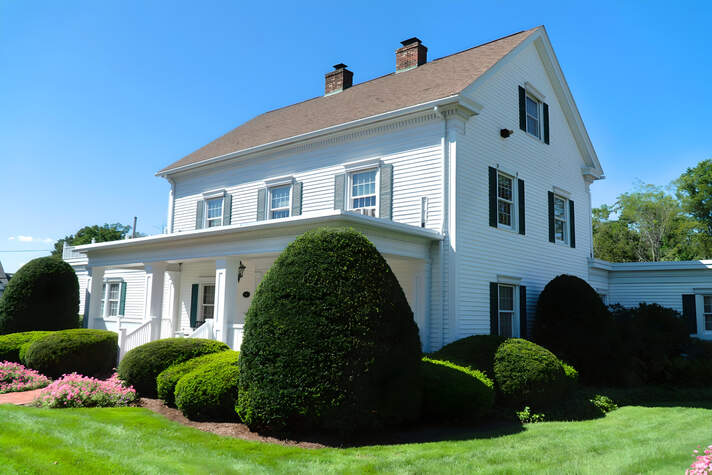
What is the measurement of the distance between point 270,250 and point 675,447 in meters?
8.46

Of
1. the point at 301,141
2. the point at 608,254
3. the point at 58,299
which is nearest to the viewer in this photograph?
the point at 301,141

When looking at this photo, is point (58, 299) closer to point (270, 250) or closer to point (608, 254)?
point (270, 250)

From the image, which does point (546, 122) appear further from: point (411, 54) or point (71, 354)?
point (71, 354)

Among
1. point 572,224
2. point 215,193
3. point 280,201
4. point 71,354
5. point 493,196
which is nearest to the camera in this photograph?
point 71,354

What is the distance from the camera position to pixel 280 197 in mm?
17188

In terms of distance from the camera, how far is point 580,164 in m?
19.9

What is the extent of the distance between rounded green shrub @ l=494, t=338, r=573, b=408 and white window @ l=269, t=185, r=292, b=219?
8.60 metres

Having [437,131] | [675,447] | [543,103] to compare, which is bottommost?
[675,447]

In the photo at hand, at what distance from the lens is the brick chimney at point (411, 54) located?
755 inches

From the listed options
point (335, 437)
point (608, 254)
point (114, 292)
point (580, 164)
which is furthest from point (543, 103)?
point (608, 254)

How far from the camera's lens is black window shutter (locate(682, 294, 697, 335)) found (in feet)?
61.1

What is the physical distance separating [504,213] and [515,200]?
565mm

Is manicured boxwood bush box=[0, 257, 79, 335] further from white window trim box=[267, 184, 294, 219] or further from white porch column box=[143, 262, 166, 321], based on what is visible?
white window trim box=[267, 184, 294, 219]

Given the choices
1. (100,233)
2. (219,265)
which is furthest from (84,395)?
(100,233)
